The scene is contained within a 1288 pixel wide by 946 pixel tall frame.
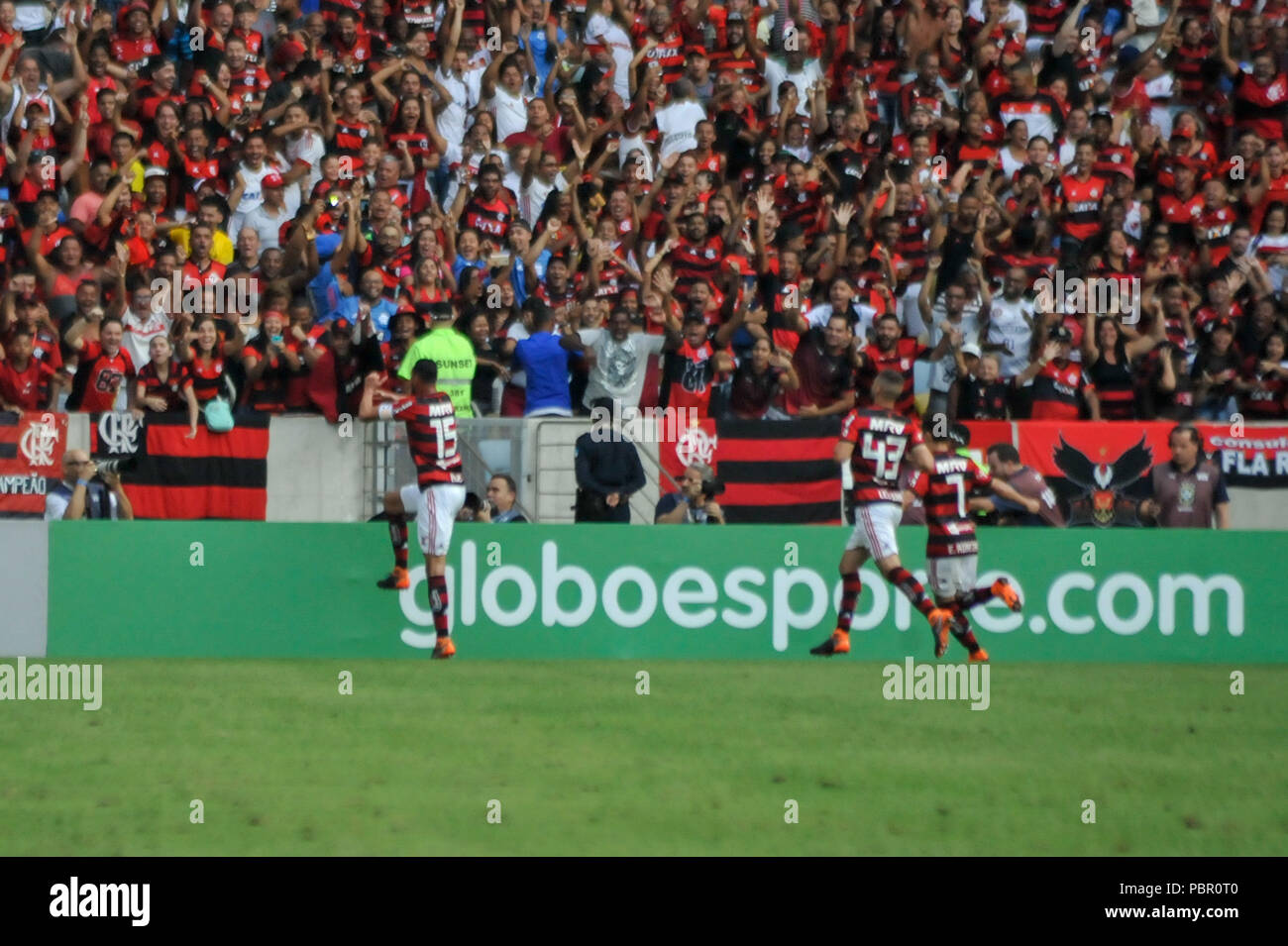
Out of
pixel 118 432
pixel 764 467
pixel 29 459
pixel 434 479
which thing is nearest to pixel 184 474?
pixel 118 432

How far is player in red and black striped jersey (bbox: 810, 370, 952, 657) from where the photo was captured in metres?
13.2

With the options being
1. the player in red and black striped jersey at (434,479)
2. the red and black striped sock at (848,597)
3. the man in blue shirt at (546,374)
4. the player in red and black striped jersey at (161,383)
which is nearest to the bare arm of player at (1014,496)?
the red and black striped sock at (848,597)

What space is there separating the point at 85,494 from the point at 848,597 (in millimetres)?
6083

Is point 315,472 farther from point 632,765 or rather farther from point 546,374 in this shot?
point 632,765

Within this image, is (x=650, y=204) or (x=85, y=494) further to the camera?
(x=650, y=204)

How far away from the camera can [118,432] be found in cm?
1429

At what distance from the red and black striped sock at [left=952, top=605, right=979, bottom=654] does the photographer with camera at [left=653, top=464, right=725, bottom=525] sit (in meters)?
2.23

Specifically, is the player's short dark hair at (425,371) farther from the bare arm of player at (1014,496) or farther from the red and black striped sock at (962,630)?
the bare arm of player at (1014,496)

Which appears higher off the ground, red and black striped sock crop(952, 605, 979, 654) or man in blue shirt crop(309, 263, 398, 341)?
man in blue shirt crop(309, 263, 398, 341)

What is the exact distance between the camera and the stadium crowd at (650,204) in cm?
1561

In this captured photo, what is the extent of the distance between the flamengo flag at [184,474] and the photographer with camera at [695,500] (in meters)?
3.31

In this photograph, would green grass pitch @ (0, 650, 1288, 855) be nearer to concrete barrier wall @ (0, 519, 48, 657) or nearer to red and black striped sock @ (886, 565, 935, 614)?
red and black striped sock @ (886, 565, 935, 614)

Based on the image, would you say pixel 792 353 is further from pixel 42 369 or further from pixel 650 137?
pixel 42 369

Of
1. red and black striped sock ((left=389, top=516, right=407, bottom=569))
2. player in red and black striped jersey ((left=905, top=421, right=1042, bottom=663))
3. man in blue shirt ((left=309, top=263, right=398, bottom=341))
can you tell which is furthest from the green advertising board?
man in blue shirt ((left=309, top=263, right=398, bottom=341))
